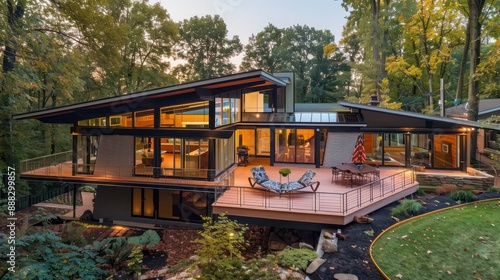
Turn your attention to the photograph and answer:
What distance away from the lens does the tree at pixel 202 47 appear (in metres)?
38.5

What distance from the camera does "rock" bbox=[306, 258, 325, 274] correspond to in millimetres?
6887

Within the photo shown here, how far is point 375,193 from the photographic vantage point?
11.6m

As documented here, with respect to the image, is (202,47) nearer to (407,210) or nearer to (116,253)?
(116,253)

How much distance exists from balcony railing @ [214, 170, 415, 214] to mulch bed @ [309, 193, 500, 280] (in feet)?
2.00

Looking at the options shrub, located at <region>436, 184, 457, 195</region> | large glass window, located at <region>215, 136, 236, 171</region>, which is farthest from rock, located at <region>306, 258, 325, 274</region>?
shrub, located at <region>436, 184, 457, 195</region>

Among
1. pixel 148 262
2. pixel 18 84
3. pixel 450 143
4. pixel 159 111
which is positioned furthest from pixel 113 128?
pixel 450 143

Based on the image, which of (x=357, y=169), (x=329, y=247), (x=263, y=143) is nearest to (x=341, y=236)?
(x=329, y=247)

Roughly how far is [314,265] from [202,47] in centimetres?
3654

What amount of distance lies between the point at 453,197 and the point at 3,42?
A: 1902 cm

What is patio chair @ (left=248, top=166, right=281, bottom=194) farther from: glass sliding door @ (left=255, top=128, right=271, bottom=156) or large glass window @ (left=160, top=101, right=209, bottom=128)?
glass sliding door @ (left=255, top=128, right=271, bottom=156)

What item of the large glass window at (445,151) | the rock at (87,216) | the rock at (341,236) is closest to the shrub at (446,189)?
the large glass window at (445,151)

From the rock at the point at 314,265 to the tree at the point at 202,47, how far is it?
33.8 meters

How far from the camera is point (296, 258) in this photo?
7316 millimetres

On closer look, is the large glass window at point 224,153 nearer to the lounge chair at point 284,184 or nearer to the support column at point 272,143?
the support column at point 272,143
